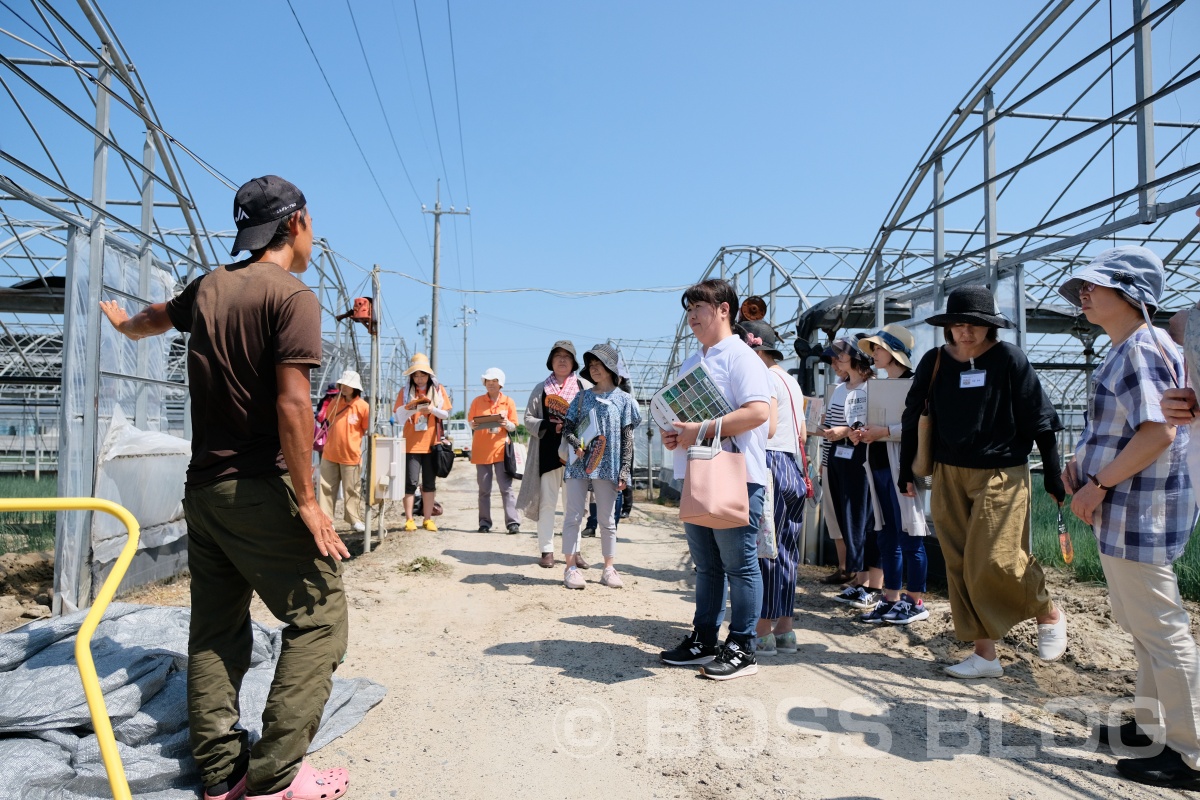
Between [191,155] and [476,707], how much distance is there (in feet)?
16.2

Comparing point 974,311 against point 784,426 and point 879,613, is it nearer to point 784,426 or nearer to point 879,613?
point 784,426

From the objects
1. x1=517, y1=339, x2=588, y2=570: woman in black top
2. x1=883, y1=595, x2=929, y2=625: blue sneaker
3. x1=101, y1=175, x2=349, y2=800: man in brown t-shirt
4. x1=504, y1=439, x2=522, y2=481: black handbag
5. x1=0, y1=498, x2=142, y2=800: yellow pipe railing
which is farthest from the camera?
x1=504, y1=439, x2=522, y2=481: black handbag

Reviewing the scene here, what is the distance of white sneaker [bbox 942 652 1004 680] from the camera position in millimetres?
3541

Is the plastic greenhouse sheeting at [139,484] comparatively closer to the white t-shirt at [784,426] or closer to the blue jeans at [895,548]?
the white t-shirt at [784,426]

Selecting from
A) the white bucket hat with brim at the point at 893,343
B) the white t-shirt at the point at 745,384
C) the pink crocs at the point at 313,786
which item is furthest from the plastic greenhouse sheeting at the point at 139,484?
the white bucket hat with brim at the point at 893,343

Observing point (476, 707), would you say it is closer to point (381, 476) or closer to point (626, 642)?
point (626, 642)

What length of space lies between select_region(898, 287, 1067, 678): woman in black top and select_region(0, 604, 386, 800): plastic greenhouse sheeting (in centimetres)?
269

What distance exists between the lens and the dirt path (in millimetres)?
2514

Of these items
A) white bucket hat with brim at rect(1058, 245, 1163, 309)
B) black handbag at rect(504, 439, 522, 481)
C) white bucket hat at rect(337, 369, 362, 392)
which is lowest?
black handbag at rect(504, 439, 522, 481)

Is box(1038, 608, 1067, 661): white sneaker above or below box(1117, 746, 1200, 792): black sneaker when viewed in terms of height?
above

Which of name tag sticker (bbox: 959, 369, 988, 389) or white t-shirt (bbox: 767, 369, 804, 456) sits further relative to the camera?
white t-shirt (bbox: 767, 369, 804, 456)

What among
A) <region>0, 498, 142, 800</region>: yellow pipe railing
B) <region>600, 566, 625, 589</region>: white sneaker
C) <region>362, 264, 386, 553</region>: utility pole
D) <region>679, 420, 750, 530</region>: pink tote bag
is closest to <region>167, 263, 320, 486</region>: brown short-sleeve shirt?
<region>0, 498, 142, 800</region>: yellow pipe railing

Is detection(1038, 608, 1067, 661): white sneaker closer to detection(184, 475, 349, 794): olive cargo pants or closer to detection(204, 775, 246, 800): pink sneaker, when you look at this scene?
detection(184, 475, 349, 794): olive cargo pants

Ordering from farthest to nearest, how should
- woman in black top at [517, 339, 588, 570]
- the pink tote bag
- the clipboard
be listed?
woman in black top at [517, 339, 588, 570]
the clipboard
the pink tote bag
